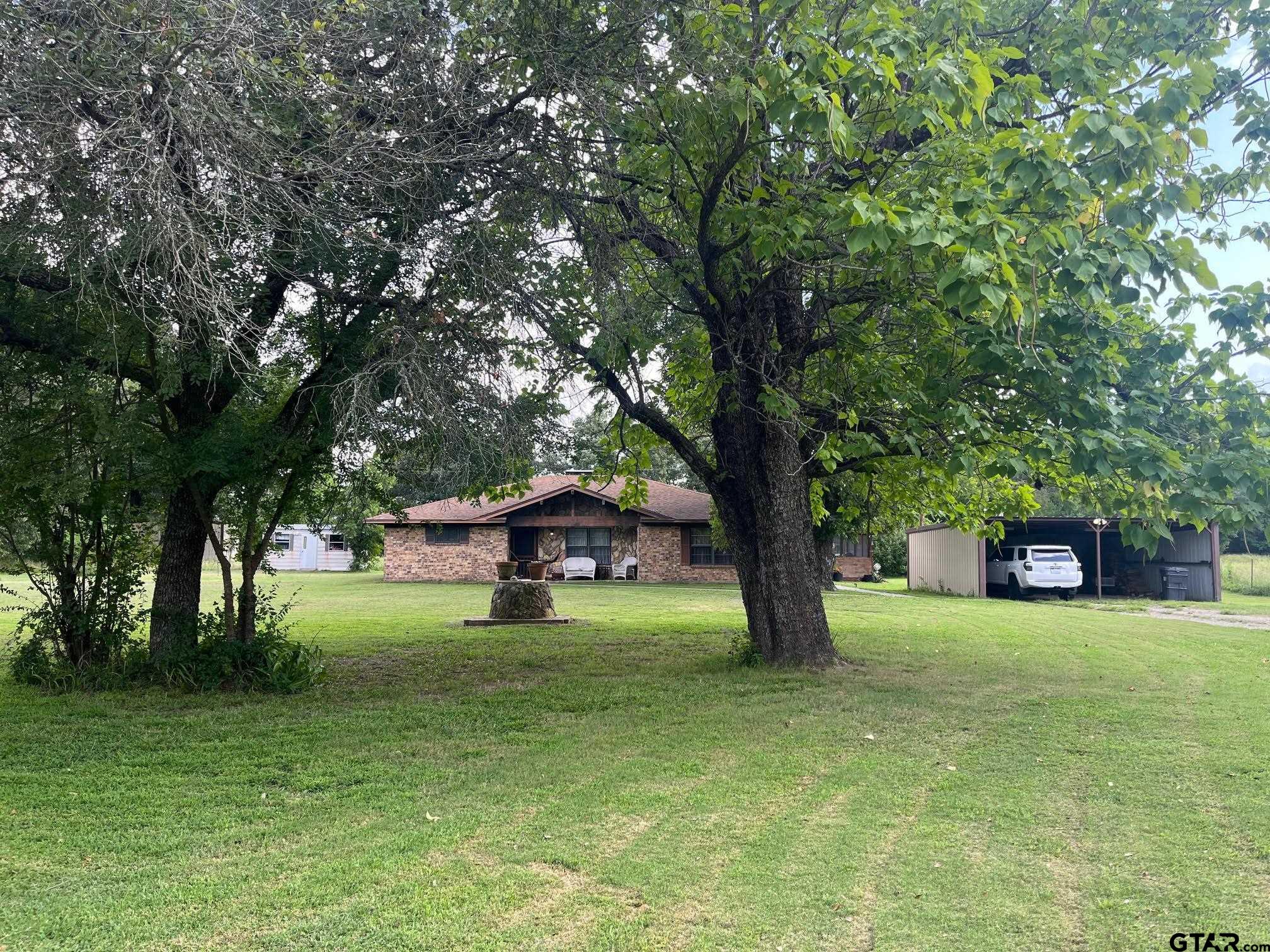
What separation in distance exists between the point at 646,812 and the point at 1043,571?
2358 cm

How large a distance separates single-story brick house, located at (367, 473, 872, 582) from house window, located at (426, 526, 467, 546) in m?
0.02

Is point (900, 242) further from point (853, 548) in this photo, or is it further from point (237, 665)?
point (853, 548)

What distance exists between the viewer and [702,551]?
3178 centimetres

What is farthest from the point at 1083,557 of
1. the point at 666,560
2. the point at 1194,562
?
the point at 666,560

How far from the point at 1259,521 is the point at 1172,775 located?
5.94 ft

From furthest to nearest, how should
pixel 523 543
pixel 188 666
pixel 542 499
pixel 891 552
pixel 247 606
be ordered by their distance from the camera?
pixel 891 552
pixel 523 543
pixel 542 499
pixel 247 606
pixel 188 666

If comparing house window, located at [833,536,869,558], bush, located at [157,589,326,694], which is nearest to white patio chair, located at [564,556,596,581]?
house window, located at [833,536,869,558]

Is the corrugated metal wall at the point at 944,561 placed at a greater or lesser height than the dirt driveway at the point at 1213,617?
greater

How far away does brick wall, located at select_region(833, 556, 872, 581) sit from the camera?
114ft

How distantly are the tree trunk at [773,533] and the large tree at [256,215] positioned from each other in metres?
3.17

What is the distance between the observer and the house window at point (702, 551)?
31438 mm

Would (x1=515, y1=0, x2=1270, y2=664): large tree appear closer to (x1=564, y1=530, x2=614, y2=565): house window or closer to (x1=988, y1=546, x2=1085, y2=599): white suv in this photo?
(x1=988, y1=546, x2=1085, y2=599): white suv

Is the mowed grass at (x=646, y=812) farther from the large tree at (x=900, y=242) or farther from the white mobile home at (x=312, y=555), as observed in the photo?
the white mobile home at (x=312, y=555)
